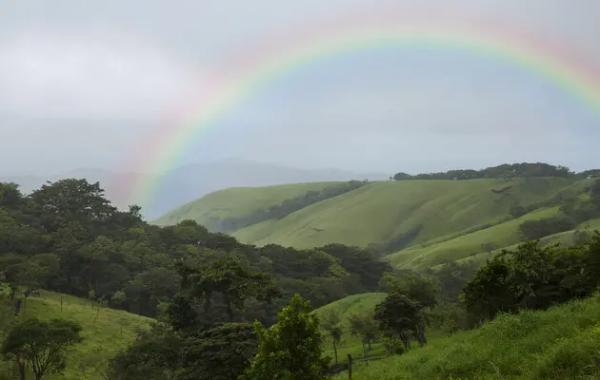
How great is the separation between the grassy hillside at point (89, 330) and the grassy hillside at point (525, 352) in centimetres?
4533

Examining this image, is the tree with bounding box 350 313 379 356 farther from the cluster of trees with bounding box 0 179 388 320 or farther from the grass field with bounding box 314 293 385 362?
the cluster of trees with bounding box 0 179 388 320

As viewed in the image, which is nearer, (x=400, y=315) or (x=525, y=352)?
(x=525, y=352)

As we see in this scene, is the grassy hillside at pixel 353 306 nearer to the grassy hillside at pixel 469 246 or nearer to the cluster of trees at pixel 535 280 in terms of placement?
the cluster of trees at pixel 535 280

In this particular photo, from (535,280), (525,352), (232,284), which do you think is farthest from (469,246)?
(525,352)

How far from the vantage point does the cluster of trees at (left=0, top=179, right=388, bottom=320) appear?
98875 mm

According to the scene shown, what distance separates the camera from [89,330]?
250ft

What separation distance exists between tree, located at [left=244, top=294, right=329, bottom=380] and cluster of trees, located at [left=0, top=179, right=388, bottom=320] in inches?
1563

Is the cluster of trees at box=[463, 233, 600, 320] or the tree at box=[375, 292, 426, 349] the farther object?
the tree at box=[375, 292, 426, 349]

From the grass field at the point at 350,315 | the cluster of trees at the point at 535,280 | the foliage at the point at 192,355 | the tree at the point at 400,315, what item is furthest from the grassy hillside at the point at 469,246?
the cluster of trees at the point at 535,280

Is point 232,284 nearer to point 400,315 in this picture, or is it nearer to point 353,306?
point 400,315

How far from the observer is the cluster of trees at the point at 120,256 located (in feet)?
324

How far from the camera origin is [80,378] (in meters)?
59.7

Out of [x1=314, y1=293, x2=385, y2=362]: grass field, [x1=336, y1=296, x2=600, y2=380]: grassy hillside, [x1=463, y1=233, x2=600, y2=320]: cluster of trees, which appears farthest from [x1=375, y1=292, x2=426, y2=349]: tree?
[x1=336, y1=296, x2=600, y2=380]: grassy hillside

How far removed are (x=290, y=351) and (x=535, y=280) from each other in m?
18.2
